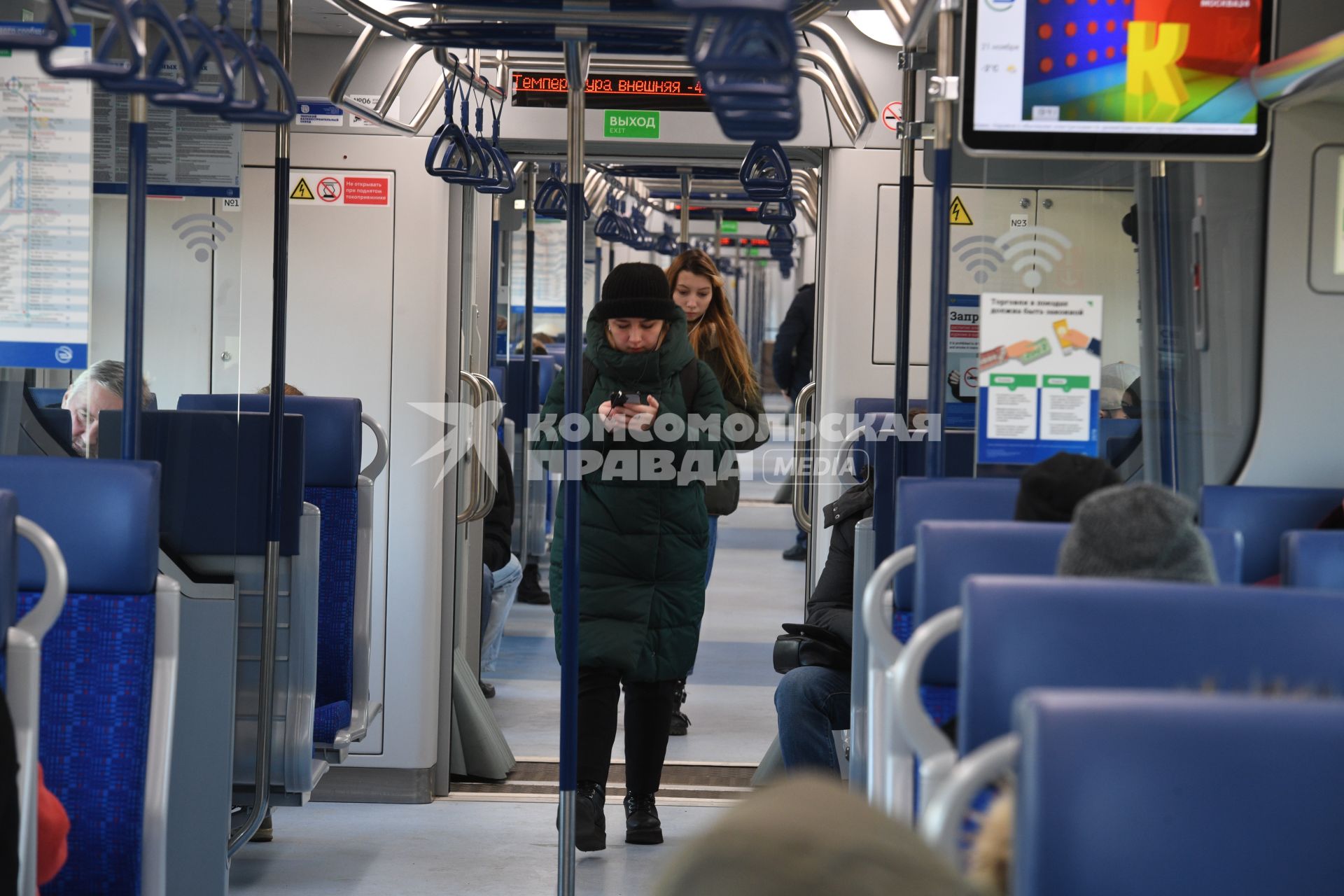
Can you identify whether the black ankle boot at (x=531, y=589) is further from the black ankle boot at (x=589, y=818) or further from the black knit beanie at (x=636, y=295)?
the black knit beanie at (x=636, y=295)

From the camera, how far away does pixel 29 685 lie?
7.36 ft

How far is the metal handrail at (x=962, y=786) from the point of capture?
4.91ft

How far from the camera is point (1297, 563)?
266cm

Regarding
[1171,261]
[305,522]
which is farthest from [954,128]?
[305,522]

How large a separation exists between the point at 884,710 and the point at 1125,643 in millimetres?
1078

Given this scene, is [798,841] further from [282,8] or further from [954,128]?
[282,8]

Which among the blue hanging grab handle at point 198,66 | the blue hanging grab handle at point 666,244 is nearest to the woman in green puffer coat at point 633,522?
the blue hanging grab handle at point 198,66

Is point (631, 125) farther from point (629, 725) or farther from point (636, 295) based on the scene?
point (629, 725)

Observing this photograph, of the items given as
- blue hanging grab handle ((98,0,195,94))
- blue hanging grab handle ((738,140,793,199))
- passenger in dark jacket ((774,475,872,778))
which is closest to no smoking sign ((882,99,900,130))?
blue hanging grab handle ((738,140,793,199))

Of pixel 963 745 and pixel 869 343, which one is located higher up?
pixel 869 343

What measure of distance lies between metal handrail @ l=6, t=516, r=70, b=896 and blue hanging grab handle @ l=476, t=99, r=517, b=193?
2613mm

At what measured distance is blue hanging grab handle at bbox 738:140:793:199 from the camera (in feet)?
15.2

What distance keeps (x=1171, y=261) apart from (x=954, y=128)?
751 mm

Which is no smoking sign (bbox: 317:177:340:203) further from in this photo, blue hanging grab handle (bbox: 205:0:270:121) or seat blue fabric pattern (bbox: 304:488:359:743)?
blue hanging grab handle (bbox: 205:0:270:121)
